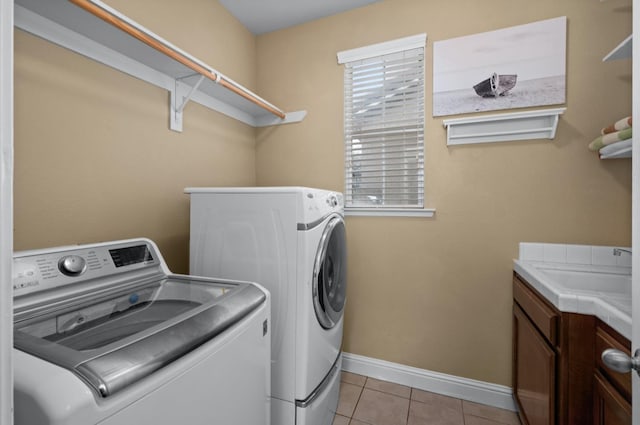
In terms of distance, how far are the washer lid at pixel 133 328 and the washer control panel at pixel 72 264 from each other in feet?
0.35

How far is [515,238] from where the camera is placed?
5.79 feet

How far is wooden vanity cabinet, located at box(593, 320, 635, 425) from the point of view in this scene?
811 millimetres

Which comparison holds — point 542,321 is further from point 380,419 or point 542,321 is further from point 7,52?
point 7,52

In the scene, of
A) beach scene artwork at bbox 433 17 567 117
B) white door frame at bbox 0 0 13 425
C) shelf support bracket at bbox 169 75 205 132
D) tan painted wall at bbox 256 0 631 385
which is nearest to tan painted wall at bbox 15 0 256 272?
shelf support bracket at bbox 169 75 205 132

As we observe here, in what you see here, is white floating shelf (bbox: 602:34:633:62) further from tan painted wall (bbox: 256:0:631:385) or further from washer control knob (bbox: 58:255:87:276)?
washer control knob (bbox: 58:255:87:276)

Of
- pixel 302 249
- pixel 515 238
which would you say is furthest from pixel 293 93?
pixel 515 238

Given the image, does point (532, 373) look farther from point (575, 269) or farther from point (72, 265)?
point (72, 265)

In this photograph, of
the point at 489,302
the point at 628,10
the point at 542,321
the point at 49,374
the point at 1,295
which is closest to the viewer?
the point at 1,295

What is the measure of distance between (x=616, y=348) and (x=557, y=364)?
0.27 metres

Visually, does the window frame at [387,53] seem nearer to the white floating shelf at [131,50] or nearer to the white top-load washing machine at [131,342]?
the white floating shelf at [131,50]

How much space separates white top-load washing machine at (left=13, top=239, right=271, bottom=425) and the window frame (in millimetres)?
1229

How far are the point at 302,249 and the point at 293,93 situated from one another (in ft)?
5.21

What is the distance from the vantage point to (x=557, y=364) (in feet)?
3.64

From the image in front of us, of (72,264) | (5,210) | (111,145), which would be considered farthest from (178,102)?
(5,210)
